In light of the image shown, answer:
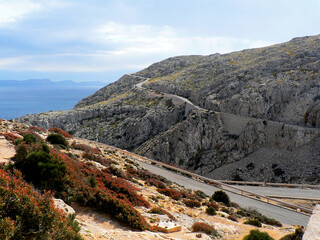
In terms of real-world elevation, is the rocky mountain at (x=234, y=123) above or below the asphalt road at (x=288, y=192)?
above

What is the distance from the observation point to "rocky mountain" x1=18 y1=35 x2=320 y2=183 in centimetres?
4122

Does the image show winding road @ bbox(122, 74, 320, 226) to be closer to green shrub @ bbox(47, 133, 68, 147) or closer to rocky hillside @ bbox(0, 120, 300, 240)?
rocky hillside @ bbox(0, 120, 300, 240)

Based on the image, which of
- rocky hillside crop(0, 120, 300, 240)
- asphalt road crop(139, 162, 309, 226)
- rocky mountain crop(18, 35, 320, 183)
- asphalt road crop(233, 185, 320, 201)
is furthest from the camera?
rocky mountain crop(18, 35, 320, 183)

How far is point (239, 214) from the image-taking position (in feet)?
55.9

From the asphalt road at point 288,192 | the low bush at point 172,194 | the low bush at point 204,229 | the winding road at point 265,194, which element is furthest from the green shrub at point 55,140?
the asphalt road at point 288,192

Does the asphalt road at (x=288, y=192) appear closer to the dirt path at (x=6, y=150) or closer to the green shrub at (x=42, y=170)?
the green shrub at (x=42, y=170)

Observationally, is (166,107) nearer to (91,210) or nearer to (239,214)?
(239,214)

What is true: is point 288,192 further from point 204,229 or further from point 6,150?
point 6,150

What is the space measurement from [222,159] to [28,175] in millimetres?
39465

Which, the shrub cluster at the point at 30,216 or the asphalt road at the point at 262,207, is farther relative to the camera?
the asphalt road at the point at 262,207

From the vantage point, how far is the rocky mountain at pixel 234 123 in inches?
1623

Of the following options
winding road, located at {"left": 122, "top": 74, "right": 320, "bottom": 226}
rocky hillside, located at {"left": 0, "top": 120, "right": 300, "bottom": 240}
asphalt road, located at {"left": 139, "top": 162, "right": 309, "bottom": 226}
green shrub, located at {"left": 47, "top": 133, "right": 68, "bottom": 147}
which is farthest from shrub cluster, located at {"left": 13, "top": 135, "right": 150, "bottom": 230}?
winding road, located at {"left": 122, "top": 74, "right": 320, "bottom": 226}

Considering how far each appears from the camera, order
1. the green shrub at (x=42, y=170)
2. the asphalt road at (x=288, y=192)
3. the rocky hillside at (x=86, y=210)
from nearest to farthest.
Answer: the rocky hillside at (x=86, y=210) → the green shrub at (x=42, y=170) → the asphalt road at (x=288, y=192)

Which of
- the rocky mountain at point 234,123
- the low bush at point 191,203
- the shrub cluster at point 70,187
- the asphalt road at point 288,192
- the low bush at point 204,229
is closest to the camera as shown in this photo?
the shrub cluster at point 70,187
